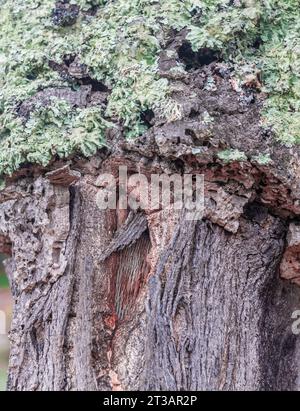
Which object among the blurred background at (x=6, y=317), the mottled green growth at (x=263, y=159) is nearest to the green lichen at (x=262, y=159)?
the mottled green growth at (x=263, y=159)

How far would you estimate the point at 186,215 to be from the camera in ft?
5.24


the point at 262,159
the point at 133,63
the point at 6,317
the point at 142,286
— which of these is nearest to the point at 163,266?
the point at 142,286

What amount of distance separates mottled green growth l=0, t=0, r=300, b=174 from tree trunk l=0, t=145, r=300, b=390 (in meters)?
0.08

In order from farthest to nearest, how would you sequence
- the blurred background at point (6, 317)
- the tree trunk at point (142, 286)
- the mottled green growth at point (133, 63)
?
1. the blurred background at point (6, 317)
2. the mottled green growth at point (133, 63)
3. the tree trunk at point (142, 286)

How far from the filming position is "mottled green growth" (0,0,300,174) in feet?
5.45

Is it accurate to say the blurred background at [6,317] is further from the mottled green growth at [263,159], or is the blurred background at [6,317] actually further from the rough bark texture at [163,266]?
the mottled green growth at [263,159]

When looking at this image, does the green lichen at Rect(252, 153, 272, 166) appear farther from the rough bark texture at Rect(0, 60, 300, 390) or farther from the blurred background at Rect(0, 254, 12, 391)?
the blurred background at Rect(0, 254, 12, 391)

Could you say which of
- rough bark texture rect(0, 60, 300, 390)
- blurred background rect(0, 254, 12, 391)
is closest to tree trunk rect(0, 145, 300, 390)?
rough bark texture rect(0, 60, 300, 390)

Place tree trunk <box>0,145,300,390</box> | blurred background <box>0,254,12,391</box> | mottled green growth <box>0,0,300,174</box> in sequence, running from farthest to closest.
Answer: blurred background <box>0,254,12,391</box> → mottled green growth <box>0,0,300,174</box> → tree trunk <box>0,145,300,390</box>

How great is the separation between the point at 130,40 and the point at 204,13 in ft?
0.63

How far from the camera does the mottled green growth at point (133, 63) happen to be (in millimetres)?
1662

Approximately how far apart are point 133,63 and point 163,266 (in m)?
0.50

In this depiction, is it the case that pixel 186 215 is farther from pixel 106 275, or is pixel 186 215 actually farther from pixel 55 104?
pixel 55 104
